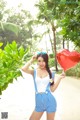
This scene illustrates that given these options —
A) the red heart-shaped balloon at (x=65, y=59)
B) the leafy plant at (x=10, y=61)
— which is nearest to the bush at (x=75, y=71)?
the red heart-shaped balloon at (x=65, y=59)

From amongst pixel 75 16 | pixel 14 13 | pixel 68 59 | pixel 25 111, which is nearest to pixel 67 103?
pixel 25 111

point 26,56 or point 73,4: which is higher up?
point 73,4

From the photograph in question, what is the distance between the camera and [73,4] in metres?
8.21

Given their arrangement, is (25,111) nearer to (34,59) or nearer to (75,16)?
(75,16)

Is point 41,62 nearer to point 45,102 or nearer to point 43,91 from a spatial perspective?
point 43,91

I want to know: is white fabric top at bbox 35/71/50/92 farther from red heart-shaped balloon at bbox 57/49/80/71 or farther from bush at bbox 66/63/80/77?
bush at bbox 66/63/80/77

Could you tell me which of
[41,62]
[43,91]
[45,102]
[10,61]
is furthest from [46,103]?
[10,61]

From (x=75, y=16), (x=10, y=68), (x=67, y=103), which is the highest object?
(x=75, y=16)

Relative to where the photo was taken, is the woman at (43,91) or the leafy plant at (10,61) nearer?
the leafy plant at (10,61)

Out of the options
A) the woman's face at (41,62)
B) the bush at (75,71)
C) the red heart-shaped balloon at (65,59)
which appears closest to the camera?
the woman's face at (41,62)

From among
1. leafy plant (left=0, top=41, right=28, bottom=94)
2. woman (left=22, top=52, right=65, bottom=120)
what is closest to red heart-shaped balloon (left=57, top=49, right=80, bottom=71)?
woman (left=22, top=52, right=65, bottom=120)

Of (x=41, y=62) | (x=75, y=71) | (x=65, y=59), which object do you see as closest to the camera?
(x=41, y=62)

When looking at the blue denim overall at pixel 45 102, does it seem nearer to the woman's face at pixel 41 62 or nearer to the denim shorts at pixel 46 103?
the denim shorts at pixel 46 103

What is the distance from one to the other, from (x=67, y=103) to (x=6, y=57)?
6.38 m
